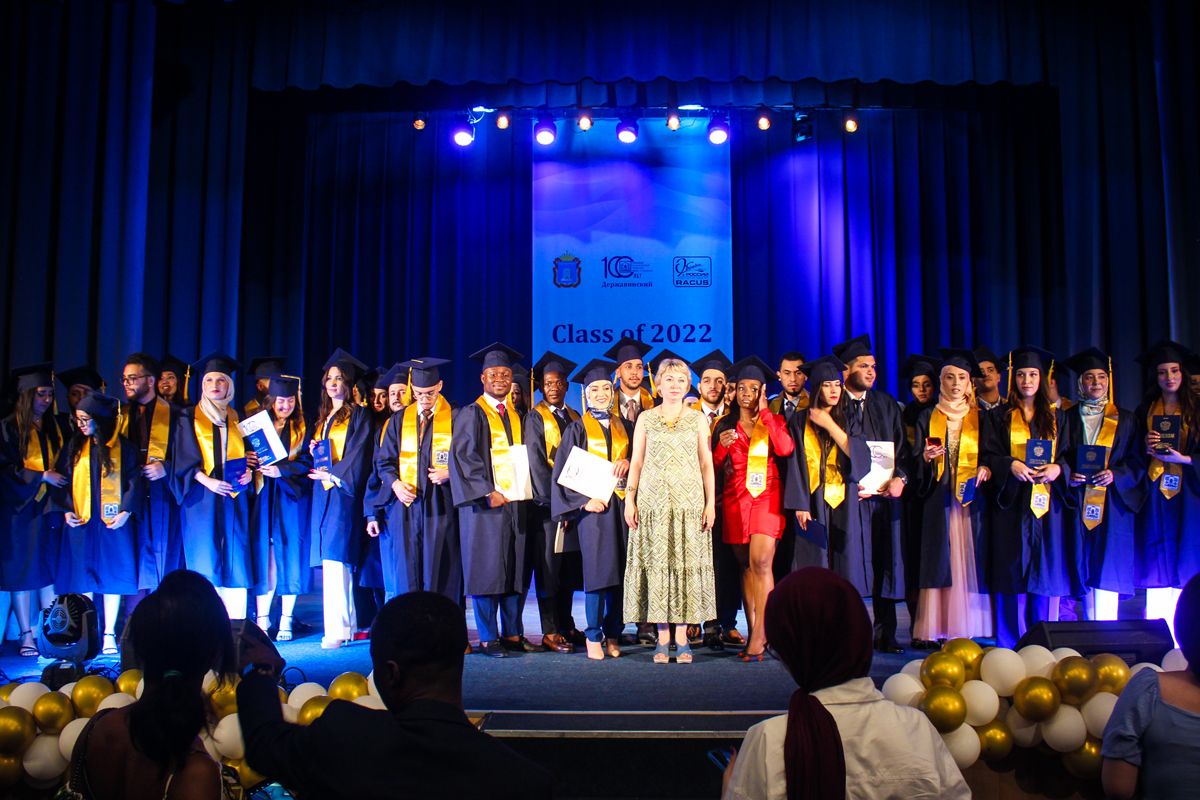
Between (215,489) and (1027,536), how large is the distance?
16.6 feet

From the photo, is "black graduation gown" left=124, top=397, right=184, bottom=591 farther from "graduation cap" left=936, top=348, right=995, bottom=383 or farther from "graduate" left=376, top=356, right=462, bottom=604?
"graduation cap" left=936, top=348, right=995, bottom=383

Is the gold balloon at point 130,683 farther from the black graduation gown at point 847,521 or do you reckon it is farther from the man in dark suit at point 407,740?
the black graduation gown at point 847,521

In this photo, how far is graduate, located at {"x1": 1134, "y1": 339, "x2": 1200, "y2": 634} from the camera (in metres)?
6.07

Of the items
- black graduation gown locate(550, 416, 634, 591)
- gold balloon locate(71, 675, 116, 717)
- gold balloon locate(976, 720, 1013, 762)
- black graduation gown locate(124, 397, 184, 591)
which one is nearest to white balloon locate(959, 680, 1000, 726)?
gold balloon locate(976, 720, 1013, 762)

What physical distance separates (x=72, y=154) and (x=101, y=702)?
6110 mm

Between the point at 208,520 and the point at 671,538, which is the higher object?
the point at 208,520

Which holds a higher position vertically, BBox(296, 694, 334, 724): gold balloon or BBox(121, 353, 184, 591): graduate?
BBox(121, 353, 184, 591): graduate

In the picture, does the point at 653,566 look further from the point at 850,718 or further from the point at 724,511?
the point at 850,718

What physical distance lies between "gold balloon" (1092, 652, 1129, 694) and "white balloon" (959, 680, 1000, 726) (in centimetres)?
36

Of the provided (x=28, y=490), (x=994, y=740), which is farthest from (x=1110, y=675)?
(x=28, y=490)

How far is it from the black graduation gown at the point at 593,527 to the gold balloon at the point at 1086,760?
278 cm

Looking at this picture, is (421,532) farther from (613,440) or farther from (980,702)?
(980,702)

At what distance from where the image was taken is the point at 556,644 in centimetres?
603

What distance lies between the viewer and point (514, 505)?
6.08 metres
